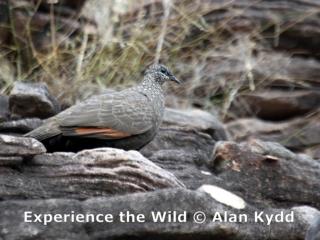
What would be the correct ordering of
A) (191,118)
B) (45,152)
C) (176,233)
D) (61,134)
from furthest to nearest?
(191,118) < (61,134) < (45,152) < (176,233)

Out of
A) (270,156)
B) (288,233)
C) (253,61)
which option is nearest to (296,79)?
(253,61)

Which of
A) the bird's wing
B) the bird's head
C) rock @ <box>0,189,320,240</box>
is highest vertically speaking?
the bird's head

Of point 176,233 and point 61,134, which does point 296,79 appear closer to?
point 61,134

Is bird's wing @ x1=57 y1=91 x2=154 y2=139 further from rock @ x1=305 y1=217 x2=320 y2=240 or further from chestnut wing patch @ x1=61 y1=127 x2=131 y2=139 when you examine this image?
rock @ x1=305 y1=217 x2=320 y2=240

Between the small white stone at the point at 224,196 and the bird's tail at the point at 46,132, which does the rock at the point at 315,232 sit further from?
the bird's tail at the point at 46,132

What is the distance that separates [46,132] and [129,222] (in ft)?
4.29

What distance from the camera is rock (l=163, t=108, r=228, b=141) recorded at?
9211 mm

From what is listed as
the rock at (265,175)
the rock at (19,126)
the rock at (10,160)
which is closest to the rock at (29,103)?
the rock at (19,126)

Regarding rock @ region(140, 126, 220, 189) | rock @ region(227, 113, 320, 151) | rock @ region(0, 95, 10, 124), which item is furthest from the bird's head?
rock @ region(227, 113, 320, 151)

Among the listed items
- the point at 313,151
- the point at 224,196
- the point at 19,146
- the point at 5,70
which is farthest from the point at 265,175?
the point at 313,151

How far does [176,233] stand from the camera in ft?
22.2

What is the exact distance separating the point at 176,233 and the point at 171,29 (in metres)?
4.54

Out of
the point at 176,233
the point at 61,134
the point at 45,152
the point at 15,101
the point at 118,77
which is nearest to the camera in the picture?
the point at 176,233

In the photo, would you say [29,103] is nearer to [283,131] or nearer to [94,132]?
[94,132]
